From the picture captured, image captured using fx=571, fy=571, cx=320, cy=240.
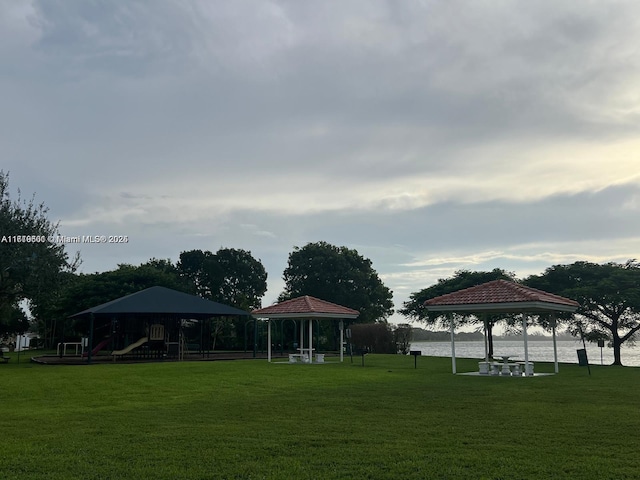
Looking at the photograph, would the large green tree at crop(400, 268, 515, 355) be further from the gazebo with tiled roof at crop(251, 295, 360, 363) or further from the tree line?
the gazebo with tiled roof at crop(251, 295, 360, 363)

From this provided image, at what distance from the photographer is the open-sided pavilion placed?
25.2 meters

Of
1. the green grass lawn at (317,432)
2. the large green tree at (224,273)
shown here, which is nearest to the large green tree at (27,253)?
the green grass lawn at (317,432)

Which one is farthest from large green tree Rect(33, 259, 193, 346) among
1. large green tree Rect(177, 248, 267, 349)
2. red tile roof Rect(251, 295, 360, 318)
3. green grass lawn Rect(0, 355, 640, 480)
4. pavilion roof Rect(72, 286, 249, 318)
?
green grass lawn Rect(0, 355, 640, 480)

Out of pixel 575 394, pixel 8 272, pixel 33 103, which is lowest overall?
pixel 575 394

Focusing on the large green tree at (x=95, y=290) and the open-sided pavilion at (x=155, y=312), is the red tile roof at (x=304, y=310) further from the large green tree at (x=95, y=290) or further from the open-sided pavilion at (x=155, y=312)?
the large green tree at (x=95, y=290)

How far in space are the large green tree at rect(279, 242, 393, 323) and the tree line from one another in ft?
0.29

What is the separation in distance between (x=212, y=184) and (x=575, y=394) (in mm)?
13525

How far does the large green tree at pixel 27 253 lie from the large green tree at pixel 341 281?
25941 millimetres

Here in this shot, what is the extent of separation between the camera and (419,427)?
25.1 feet

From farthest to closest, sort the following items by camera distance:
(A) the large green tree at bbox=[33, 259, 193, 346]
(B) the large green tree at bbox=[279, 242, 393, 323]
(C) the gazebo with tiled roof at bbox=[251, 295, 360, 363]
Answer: (B) the large green tree at bbox=[279, 242, 393, 323] < (A) the large green tree at bbox=[33, 259, 193, 346] < (C) the gazebo with tiled roof at bbox=[251, 295, 360, 363]

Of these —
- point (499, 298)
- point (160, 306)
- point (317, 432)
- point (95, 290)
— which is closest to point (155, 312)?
point (160, 306)

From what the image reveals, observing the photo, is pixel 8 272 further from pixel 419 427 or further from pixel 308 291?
pixel 308 291

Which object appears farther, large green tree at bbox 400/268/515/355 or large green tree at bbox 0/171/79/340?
large green tree at bbox 400/268/515/355

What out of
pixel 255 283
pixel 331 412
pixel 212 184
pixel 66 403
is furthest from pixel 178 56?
pixel 255 283
